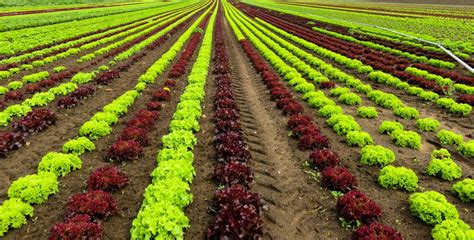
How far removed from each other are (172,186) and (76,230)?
245cm

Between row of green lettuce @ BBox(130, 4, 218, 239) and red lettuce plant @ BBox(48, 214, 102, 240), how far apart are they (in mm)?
840

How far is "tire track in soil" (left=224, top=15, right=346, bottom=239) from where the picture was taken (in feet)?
26.1

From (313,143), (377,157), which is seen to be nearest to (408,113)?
(377,157)

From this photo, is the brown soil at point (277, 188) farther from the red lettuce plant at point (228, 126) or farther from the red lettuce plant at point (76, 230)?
the red lettuce plant at point (76, 230)

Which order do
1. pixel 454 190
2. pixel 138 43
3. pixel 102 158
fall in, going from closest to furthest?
pixel 454 190 < pixel 102 158 < pixel 138 43

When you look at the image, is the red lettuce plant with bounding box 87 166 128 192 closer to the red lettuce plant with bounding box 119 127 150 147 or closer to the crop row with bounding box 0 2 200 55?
the red lettuce plant with bounding box 119 127 150 147

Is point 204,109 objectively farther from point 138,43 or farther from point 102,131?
point 138,43

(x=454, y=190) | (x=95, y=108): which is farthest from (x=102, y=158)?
(x=454, y=190)

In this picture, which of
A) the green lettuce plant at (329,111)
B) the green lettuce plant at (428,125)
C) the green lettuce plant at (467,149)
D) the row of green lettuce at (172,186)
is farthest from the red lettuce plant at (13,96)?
the green lettuce plant at (467,149)

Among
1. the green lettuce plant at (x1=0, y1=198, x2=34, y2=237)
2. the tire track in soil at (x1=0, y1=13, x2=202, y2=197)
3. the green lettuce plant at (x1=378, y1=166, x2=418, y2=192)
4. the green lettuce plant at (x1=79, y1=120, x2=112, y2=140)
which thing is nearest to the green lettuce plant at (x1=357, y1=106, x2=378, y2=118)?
the green lettuce plant at (x1=378, y1=166, x2=418, y2=192)

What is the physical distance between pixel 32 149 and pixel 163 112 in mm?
5629

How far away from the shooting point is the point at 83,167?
10.3 metres

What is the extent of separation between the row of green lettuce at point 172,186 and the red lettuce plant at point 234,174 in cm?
89

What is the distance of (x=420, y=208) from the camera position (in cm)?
800
